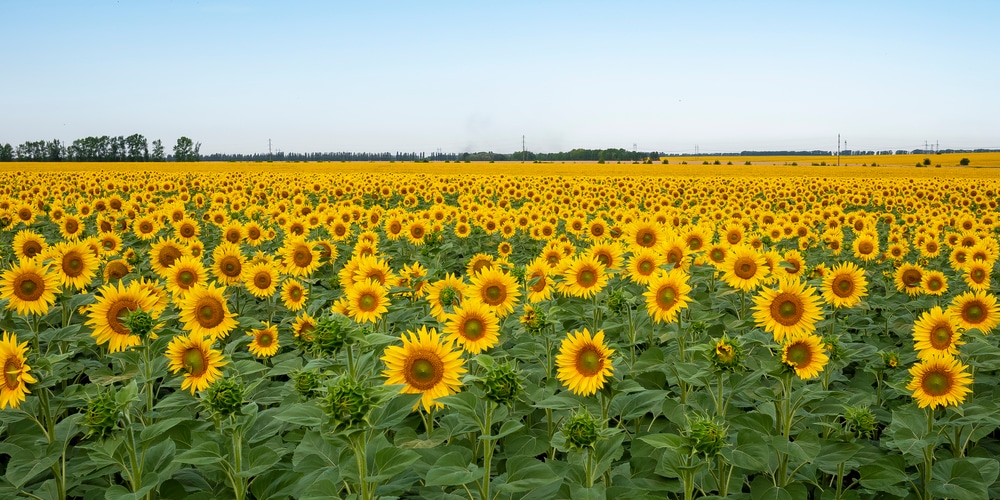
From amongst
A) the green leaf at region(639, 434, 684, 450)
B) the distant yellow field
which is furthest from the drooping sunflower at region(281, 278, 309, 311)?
the distant yellow field

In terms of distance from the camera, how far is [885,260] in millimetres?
9523

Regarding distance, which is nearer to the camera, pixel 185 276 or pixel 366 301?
pixel 366 301

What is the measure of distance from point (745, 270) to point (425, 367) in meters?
3.09

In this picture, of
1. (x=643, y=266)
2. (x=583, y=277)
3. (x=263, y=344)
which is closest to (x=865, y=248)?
(x=643, y=266)

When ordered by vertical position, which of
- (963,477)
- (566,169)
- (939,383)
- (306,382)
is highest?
(566,169)

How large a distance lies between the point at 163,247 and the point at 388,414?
480 centimetres

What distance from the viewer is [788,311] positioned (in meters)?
4.03

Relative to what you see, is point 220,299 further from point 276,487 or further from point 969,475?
point 969,475

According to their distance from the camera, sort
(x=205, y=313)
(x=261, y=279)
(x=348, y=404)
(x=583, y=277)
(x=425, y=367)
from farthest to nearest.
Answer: (x=261, y=279)
(x=583, y=277)
(x=205, y=313)
(x=425, y=367)
(x=348, y=404)

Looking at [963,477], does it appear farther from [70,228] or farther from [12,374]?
[70,228]

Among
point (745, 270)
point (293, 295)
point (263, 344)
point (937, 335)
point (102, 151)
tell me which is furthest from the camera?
point (102, 151)

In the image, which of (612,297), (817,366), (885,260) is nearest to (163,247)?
(612,297)

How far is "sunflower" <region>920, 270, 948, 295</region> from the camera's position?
6.49 m

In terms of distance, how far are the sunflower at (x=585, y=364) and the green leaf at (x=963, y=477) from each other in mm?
1907
